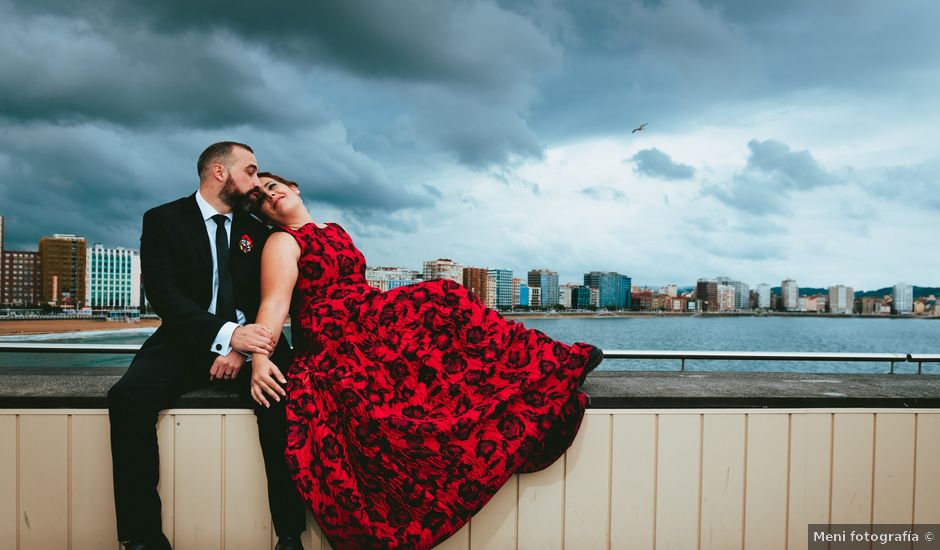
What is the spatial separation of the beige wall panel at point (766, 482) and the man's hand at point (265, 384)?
164 cm

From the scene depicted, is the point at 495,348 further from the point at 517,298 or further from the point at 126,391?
the point at 517,298

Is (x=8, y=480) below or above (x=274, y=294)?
below

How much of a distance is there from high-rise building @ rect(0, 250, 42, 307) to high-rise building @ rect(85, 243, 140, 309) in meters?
13.2

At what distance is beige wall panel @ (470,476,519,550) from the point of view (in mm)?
1841

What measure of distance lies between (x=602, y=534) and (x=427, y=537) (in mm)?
628

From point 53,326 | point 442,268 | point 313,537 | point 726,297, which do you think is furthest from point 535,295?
point 313,537

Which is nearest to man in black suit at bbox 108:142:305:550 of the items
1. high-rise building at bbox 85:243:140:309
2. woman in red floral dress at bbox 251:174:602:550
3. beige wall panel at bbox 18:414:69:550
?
woman in red floral dress at bbox 251:174:602:550

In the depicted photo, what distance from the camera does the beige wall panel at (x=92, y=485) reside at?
71.4 inches

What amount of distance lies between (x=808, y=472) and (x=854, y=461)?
0.56 ft

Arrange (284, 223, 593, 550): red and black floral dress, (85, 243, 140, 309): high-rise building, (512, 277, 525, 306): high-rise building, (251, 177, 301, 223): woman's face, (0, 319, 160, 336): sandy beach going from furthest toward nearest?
(512, 277, 525, 306): high-rise building < (85, 243, 140, 309): high-rise building < (0, 319, 160, 336): sandy beach < (251, 177, 301, 223): woman's face < (284, 223, 593, 550): red and black floral dress

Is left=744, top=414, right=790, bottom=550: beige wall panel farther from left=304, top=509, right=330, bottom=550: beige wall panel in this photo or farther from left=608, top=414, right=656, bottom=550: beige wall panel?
left=304, top=509, right=330, bottom=550: beige wall panel

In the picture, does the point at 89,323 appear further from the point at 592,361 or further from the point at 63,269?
the point at 592,361

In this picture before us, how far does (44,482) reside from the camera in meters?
1.81

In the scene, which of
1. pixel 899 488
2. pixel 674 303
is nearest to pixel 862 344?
pixel 899 488
